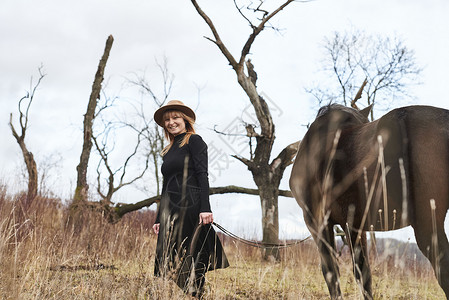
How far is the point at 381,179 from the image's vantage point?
2697mm

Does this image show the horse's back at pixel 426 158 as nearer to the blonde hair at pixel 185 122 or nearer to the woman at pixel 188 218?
the woman at pixel 188 218

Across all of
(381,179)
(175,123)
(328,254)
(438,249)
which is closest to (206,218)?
(175,123)

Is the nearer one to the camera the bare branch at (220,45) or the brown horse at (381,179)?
the brown horse at (381,179)

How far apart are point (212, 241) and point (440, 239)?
1748mm

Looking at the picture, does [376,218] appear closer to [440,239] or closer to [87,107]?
[440,239]

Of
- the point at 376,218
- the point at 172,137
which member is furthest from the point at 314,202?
the point at 172,137

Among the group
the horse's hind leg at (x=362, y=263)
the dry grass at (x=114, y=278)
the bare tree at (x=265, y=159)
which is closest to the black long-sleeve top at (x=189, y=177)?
the dry grass at (x=114, y=278)

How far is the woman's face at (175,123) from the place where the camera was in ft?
12.2

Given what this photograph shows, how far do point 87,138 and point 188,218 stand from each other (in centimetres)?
798

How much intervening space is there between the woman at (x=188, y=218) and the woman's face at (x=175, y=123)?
0.49ft

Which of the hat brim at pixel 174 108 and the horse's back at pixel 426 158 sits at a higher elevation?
the hat brim at pixel 174 108

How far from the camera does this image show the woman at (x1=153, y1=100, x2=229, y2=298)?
3.38m

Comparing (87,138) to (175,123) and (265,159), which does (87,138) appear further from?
(175,123)

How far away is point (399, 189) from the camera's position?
2.64 meters
